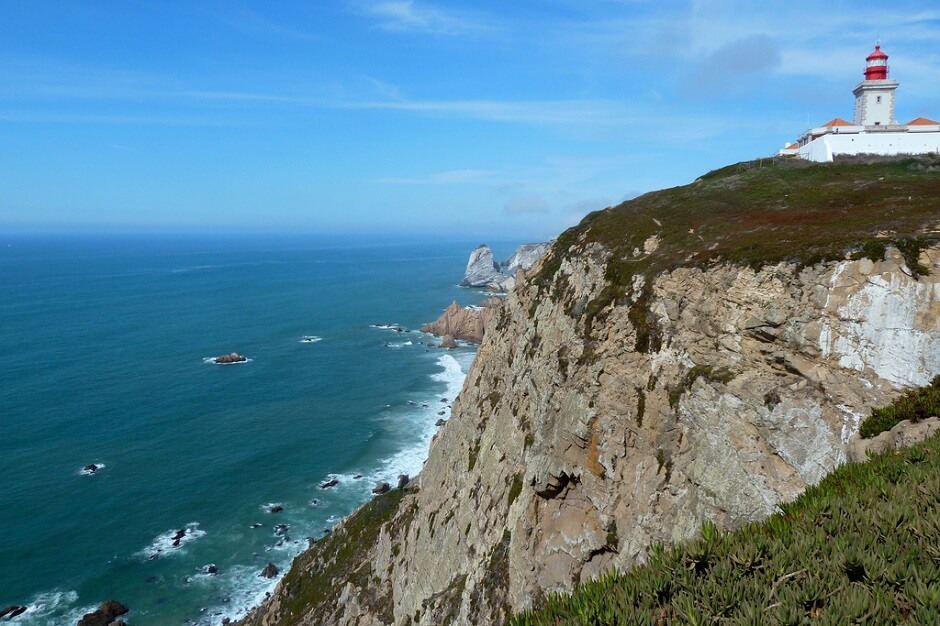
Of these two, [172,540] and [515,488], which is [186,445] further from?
[515,488]

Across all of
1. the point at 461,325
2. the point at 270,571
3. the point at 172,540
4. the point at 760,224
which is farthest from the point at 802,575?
the point at 461,325

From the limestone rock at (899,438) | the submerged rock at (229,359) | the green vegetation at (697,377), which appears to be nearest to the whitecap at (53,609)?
the green vegetation at (697,377)

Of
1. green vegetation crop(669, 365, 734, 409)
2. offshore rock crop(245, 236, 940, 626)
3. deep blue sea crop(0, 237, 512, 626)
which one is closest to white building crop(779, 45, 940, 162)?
offshore rock crop(245, 236, 940, 626)

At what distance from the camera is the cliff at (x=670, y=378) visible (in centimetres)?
1792

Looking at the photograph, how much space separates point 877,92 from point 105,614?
6876 centimetres

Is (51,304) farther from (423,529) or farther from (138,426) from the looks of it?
(423,529)

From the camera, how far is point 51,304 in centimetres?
14475

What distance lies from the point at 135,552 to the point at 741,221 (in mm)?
53000

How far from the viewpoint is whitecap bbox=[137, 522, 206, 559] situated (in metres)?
48.1

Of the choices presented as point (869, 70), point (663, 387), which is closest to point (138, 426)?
point (663, 387)

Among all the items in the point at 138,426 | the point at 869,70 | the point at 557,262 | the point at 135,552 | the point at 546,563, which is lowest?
the point at 135,552

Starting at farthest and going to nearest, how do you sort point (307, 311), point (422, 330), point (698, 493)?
1. point (307, 311)
2. point (422, 330)
3. point (698, 493)

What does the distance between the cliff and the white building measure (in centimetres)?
350

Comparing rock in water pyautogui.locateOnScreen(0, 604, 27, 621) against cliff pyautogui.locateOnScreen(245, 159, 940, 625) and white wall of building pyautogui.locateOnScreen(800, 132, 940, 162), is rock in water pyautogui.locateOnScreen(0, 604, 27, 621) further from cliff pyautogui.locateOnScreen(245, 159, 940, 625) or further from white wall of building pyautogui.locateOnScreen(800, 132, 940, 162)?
white wall of building pyautogui.locateOnScreen(800, 132, 940, 162)
